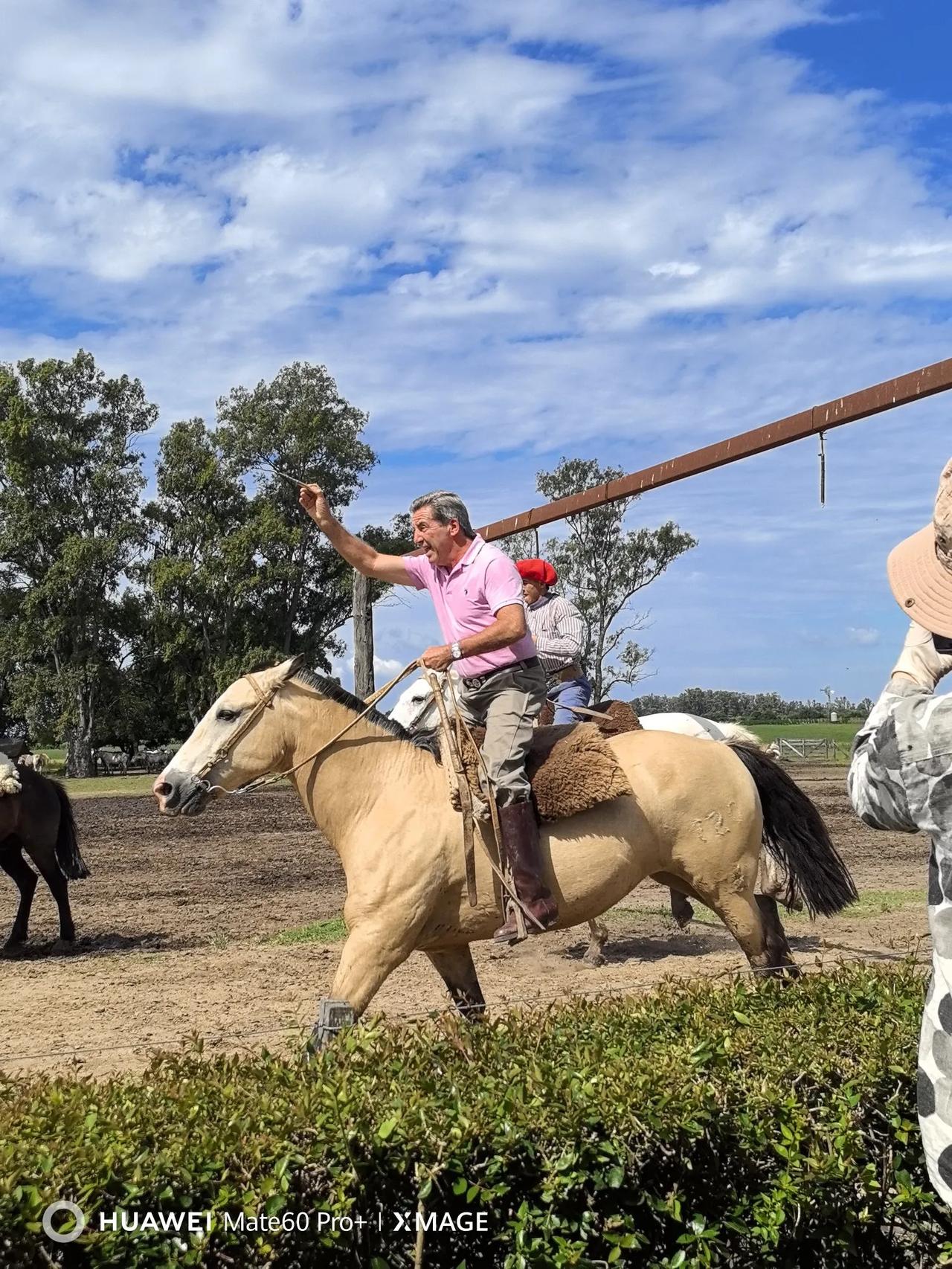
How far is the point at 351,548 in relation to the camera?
5.42m

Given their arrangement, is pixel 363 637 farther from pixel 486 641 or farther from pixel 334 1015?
pixel 334 1015

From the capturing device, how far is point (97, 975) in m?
7.97

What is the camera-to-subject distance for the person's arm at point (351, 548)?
5266 mm

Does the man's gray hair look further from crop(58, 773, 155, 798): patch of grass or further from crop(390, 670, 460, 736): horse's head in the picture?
crop(58, 773, 155, 798): patch of grass

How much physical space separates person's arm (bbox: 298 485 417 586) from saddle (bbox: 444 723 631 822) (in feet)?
2.94

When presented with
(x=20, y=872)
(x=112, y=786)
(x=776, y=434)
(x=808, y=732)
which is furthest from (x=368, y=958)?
(x=808, y=732)

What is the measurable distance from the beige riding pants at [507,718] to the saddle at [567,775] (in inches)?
3.1

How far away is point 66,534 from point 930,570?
4256cm

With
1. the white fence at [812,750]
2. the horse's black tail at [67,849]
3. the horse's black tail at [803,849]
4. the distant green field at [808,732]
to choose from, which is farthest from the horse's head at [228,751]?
the distant green field at [808,732]

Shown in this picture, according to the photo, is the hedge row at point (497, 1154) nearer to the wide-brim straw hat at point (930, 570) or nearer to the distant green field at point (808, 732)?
the wide-brim straw hat at point (930, 570)

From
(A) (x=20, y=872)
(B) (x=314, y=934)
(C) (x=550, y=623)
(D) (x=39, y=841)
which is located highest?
(C) (x=550, y=623)

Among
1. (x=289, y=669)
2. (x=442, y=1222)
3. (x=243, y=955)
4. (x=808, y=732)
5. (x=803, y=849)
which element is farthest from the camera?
(x=808, y=732)

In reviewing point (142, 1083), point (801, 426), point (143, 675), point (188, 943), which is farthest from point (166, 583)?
point (142, 1083)

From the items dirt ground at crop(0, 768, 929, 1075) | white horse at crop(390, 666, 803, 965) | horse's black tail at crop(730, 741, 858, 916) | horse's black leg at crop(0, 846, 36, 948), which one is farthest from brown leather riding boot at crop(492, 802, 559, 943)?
horse's black leg at crop(0, 846, 36, 948)
